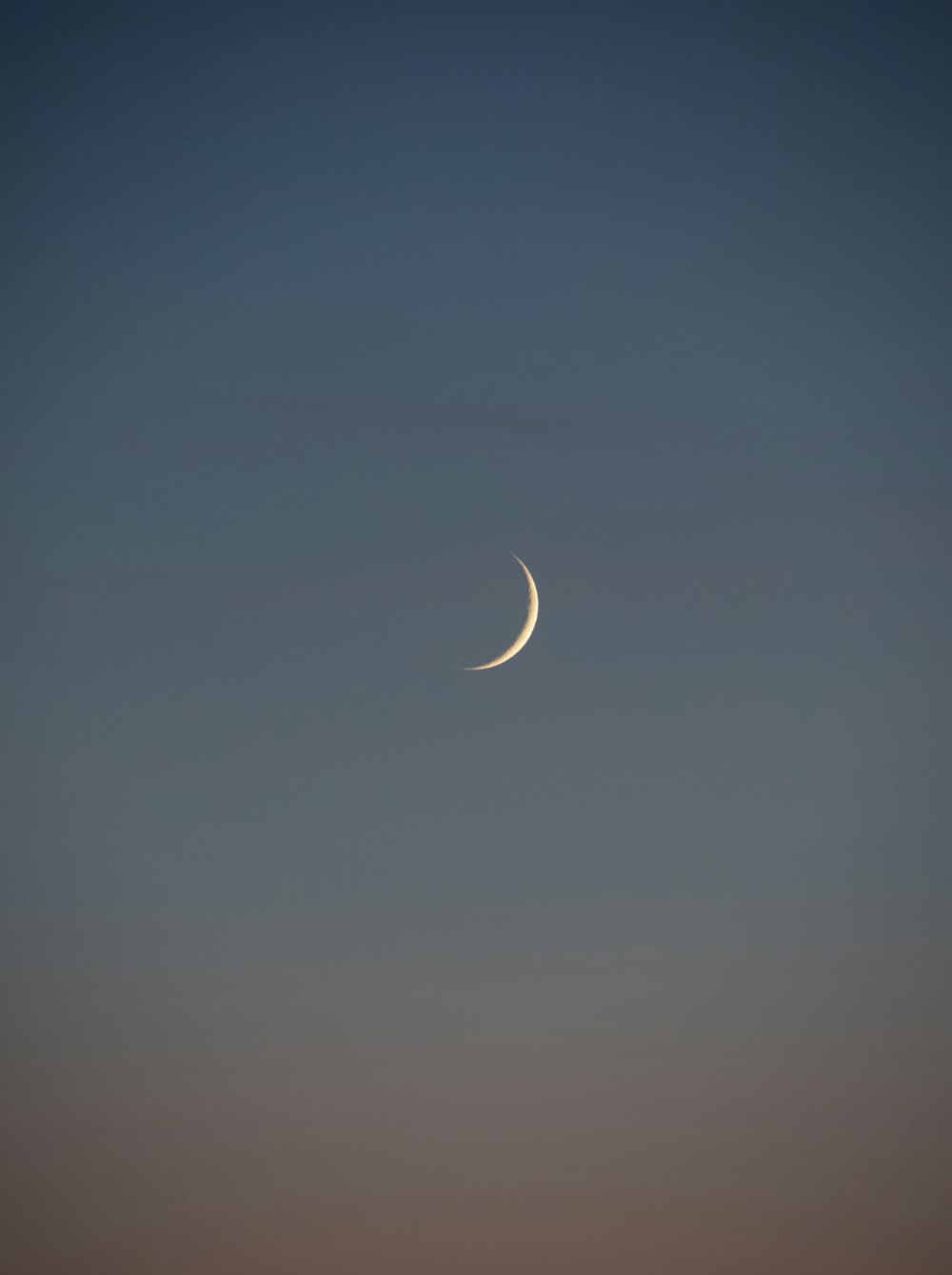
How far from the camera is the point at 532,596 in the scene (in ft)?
59.1

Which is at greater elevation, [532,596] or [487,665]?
[532,596]

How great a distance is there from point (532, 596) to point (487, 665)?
2.00m

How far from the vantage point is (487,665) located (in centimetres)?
1823
